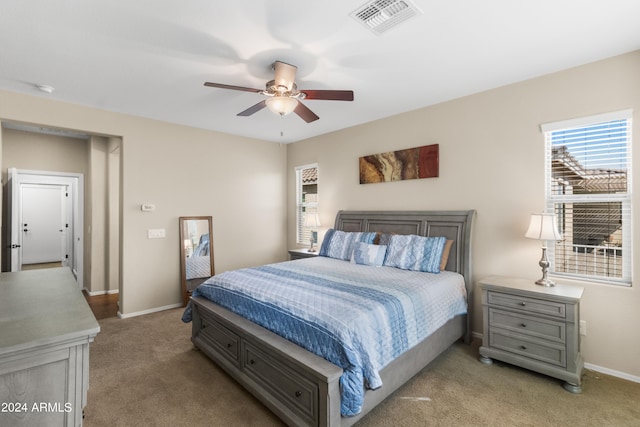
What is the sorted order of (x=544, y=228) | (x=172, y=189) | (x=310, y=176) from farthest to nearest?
(x=310, y=176)
(x=172, y=189)
(x=544, y=228)

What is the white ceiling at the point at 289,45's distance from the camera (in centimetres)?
207

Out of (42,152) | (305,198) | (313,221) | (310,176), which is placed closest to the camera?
(313,221)

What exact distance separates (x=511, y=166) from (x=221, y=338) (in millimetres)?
3327

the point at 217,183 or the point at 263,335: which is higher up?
the point at 217,183

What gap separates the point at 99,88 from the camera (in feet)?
10.9

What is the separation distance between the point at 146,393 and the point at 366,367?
6.01ft

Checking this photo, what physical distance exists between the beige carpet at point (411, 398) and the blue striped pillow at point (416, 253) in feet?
2.97

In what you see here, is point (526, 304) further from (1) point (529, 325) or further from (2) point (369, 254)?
(2) point (369, 254)

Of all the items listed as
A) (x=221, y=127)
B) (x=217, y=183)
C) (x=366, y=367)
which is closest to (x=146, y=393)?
(x=366, y=367)

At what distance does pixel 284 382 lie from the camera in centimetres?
211

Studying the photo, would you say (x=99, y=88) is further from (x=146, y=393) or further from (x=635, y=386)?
(x=635, y=386)

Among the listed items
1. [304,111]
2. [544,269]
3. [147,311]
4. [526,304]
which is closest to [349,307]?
[526,304]

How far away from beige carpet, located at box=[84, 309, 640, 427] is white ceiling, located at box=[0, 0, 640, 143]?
2759 millimetres

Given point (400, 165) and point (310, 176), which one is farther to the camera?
point (310, 176)
